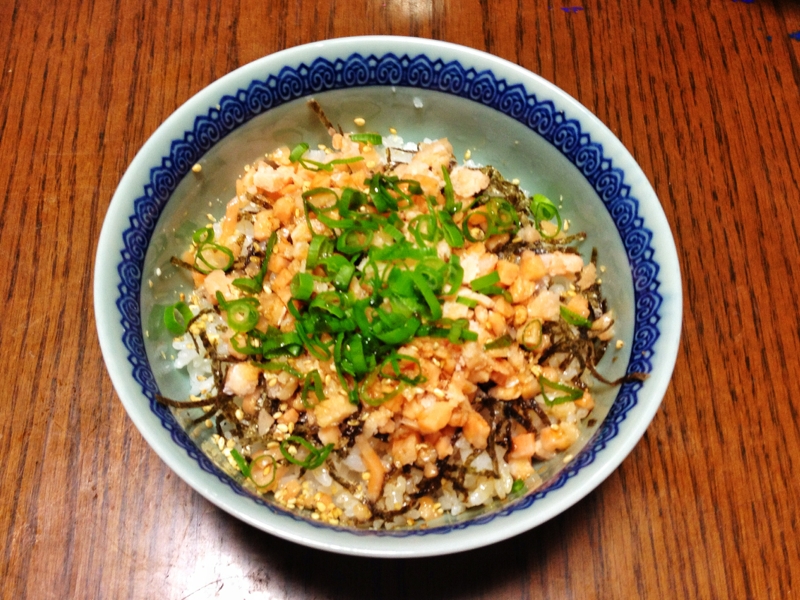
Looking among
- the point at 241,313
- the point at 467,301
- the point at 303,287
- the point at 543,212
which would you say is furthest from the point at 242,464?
the point at 543,212

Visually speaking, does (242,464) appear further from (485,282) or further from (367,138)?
(367,138)

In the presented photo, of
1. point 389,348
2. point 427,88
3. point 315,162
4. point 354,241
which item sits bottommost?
point 389,348

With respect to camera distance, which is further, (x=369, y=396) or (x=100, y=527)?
(x=100, y=527)

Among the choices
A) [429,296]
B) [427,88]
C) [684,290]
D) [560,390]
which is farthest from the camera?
[684,290]

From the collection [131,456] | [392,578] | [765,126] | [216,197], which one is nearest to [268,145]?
[216,197]

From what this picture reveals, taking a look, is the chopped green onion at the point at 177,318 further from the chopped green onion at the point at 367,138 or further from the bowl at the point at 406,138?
the chopped green onion at the point at 367,138

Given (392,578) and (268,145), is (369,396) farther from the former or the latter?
(268,145)

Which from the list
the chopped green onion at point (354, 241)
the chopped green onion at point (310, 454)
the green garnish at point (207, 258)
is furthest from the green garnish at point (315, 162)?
the chopped green onion at point (310, 454)
